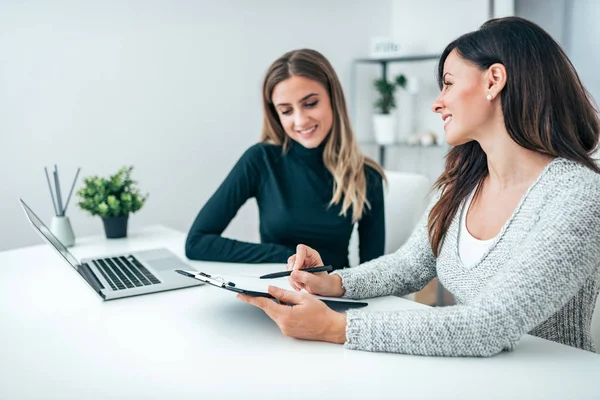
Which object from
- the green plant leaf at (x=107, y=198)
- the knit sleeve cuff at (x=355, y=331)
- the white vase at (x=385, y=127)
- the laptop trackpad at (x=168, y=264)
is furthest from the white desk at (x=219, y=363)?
the white vase at (x=385, y=127)

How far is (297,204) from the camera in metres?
1.82

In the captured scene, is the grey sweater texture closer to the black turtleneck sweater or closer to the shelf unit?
the black turtleneck sweater

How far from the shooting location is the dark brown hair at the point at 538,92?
40.1 inches

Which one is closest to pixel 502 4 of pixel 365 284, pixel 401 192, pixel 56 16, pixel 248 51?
pixel 248 51

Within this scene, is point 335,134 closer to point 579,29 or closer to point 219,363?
point 219,363

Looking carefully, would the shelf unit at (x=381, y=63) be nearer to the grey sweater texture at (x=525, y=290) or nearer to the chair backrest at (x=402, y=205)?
the chair backrest at (x=402, y=205)

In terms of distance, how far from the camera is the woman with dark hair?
894mm

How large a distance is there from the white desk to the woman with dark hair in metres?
0.04

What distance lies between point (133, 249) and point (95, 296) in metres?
0.50

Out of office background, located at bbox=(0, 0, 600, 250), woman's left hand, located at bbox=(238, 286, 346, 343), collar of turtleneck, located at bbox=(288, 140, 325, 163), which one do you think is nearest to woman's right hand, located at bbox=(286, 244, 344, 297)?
woman's left hand, located at bbox=(238, 286, 346, 343)

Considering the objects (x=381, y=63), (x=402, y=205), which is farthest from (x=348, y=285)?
(x=381, y=63)

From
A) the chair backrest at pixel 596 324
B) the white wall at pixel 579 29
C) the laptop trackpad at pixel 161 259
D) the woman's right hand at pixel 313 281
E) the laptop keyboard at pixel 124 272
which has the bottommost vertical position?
the chair backrest at pixel 596 324

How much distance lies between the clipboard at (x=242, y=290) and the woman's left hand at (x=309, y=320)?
0.05m

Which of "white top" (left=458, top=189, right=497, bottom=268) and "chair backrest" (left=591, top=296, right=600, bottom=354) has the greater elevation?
"white top" (left=458, top=189, right=497, bottom=268)
